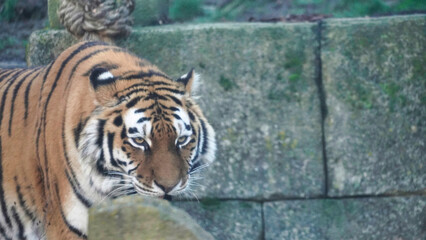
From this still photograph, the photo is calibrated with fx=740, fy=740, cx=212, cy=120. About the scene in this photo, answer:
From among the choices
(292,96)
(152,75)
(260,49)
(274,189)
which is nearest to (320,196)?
(274,189)

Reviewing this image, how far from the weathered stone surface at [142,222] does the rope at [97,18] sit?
2.82m

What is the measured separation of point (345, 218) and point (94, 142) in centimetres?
194

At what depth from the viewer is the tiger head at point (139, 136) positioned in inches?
138

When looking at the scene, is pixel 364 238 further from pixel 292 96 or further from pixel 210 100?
pixel 210 100

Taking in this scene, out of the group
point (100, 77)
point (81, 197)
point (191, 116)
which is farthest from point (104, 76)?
point (81, 197)

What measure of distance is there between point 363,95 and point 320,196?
71 cm

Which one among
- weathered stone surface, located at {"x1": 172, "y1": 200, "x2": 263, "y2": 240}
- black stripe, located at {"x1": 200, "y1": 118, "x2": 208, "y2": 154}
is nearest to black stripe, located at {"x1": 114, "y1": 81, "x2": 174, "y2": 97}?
black stripe, located at {"x1": 200, "y1": 118, "x2": 208, "y2": 154}

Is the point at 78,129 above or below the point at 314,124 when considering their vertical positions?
above

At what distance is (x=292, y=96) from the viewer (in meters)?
4.80

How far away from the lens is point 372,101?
187 inches

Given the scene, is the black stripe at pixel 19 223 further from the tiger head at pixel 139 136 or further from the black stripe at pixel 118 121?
the black stripe at pixel 118 121

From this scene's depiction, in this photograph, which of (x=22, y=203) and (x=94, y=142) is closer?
(x=94, y=142)

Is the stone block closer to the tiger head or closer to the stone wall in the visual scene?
the stone wall

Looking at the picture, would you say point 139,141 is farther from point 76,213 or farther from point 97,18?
point 97,18
